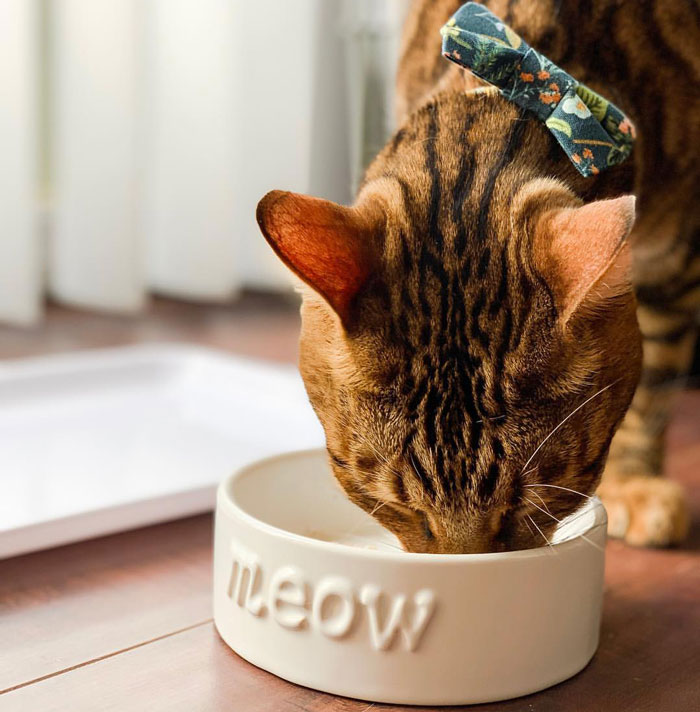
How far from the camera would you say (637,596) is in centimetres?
111

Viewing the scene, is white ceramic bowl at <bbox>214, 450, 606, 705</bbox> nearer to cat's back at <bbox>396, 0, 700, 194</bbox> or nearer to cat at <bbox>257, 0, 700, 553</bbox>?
cat at <bbox>257, 0, 700, 553</bbox>

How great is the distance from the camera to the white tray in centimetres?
117

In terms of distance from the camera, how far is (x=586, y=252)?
0.79m

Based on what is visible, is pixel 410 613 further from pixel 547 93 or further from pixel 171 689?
pixel 547 93

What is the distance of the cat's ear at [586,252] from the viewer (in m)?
0.77

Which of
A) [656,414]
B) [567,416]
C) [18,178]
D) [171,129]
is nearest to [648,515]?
[656,414]

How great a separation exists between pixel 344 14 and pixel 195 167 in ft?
1.92

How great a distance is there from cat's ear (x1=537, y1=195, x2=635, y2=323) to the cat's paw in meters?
0.48

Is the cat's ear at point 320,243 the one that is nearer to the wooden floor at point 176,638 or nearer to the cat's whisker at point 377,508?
the cat's whisker at point 377,508

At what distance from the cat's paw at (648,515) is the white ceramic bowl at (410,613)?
1.24 ft

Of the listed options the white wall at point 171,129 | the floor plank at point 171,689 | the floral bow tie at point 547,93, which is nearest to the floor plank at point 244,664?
→ the floor plank at point 171,689

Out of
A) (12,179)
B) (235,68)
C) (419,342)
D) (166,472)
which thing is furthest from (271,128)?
(419,342)

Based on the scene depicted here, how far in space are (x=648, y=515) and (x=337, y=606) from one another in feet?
1.88

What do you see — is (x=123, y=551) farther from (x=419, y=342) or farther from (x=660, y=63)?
(x=660, y=63)
